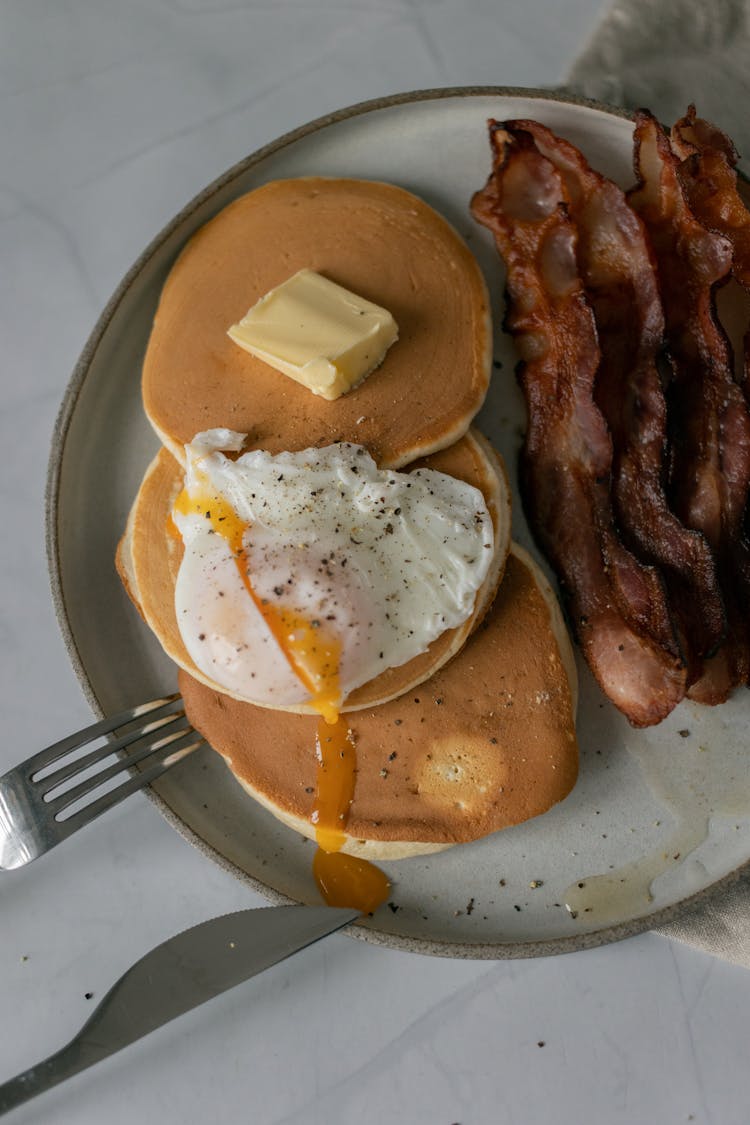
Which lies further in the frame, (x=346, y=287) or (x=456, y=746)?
(x=346, y=287)

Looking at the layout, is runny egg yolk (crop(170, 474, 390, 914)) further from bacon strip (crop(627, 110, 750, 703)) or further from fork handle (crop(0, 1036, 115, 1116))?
bacon strip (crop(627, 110, 750, 703))

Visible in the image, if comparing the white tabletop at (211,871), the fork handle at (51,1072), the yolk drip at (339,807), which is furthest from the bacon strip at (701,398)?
the fork handle at (51,1072)

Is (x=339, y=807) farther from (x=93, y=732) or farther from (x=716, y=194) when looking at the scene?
(x=716, y=194)

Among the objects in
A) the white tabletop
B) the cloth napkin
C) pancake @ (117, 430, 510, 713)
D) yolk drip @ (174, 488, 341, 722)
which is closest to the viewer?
yolk drip @ (174, 488, 341, 722)

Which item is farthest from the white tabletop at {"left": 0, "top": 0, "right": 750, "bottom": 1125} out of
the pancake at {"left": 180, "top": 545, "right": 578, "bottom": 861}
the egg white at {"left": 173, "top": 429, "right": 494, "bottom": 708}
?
the egg white at {"left": 173, "top": 429, "right": 494, "bottom": 708}

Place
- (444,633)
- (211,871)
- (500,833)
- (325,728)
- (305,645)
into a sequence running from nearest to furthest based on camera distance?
(305,645), (444,633), (325,728), (500,833), (211,871)

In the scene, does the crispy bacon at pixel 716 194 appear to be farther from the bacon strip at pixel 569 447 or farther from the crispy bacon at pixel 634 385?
the bacon strip at pixel 569 447

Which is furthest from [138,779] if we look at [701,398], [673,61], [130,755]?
[673,61]
